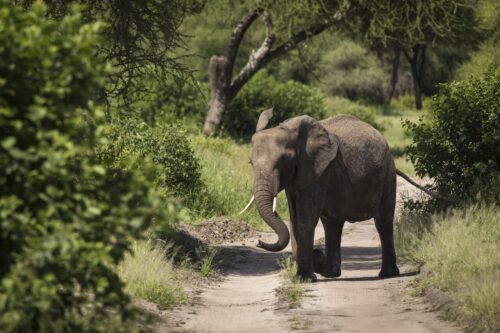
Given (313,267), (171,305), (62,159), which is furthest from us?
(313,267)

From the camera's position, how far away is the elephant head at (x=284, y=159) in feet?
39.1

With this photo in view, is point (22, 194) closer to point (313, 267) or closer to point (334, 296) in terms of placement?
point (334, 296)

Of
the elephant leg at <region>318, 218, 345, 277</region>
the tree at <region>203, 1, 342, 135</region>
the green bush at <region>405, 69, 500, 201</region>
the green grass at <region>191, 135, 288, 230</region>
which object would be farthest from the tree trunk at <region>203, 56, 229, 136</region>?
the elephant leg at <region>318, 218, 345, 277</region>

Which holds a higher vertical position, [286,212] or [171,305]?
[286,212]

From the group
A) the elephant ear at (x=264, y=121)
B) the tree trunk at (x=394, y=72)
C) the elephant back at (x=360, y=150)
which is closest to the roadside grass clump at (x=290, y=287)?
the elephant back at (x=360, y=150)

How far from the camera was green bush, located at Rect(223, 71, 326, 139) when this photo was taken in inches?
1280

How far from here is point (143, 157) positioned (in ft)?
57.4

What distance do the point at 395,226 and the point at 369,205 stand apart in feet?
9.58

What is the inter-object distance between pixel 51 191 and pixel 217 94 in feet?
77.5

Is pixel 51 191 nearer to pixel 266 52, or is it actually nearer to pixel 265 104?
pixel 266 52

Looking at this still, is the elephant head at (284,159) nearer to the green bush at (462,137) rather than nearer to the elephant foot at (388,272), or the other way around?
the elephant foot at (388,272)

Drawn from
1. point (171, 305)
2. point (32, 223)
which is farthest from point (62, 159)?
point (171, 305)

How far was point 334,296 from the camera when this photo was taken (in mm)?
11453

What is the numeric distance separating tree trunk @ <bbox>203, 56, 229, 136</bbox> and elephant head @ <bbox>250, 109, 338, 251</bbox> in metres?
17.1
